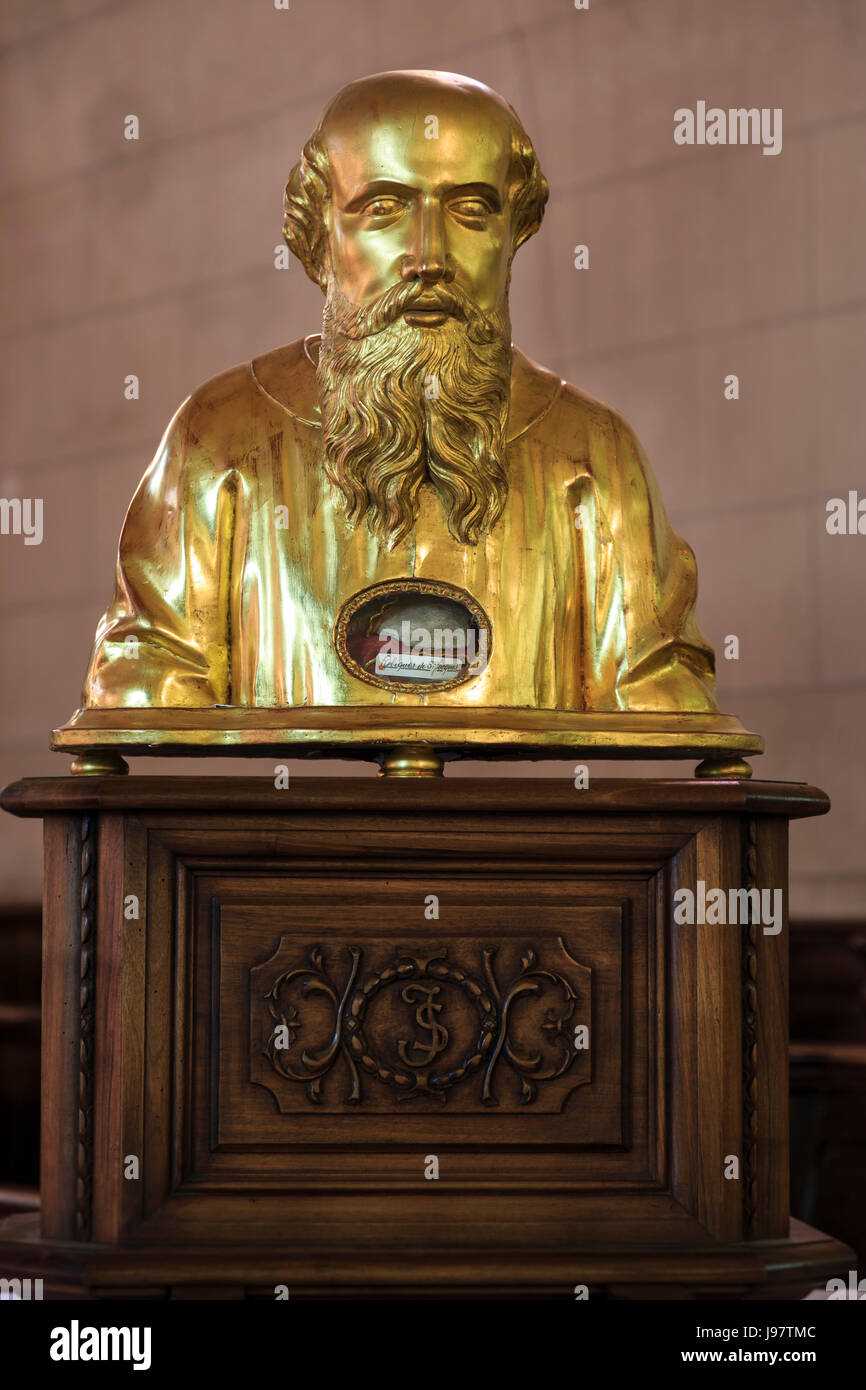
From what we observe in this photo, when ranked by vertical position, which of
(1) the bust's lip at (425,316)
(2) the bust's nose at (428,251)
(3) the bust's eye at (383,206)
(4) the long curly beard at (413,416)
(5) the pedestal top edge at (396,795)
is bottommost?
(5) the pedestal top edge at (396,795)

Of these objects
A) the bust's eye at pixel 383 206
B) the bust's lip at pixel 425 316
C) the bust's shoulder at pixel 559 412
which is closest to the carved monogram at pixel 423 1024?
the bust's shoulder at pixel 559 412

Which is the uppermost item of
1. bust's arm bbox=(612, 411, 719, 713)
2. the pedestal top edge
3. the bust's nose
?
the bust's nose

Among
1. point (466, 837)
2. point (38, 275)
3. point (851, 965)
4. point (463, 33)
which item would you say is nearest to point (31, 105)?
point (38, 275)

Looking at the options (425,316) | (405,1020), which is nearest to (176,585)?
(425,316)

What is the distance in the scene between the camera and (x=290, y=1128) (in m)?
3.08

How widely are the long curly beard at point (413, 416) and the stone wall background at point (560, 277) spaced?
6.87 ft

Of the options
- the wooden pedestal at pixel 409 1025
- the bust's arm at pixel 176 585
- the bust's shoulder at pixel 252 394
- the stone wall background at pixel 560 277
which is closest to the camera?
the wooden pedestal at pixel 409 1025

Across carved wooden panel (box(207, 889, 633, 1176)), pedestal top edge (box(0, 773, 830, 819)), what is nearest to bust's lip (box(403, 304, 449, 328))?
pedestal top edge (box(0, 773, 830, 819))

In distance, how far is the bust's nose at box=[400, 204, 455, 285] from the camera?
11.3 ft

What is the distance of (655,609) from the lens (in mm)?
3500

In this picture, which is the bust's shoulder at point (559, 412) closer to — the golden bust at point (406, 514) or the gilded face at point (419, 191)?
the golden bust at point (406, 514)

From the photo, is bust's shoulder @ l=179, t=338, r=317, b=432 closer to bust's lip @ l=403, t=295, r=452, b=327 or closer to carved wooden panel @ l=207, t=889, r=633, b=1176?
bust's lip @ l=403, t=295, r=452, b=327

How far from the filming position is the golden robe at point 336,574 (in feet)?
11.2

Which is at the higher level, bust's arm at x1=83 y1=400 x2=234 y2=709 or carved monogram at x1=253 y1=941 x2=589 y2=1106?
bust's arm at x1=83 y1=400 x2=234 y2=709
